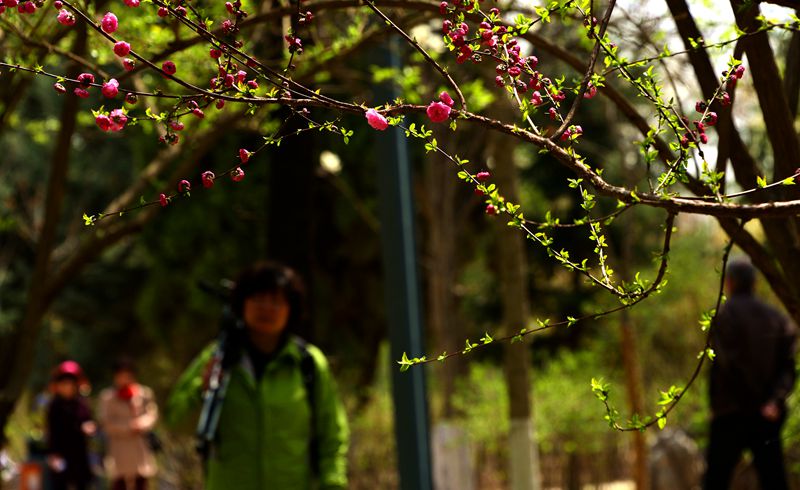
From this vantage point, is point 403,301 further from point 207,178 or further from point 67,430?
point 67,430

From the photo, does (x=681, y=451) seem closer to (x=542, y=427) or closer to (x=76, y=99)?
(x=542, y=427)

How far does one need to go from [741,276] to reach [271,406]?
126 inches

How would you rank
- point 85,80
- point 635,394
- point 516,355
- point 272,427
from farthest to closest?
point 635,394
point 516,355
point 272,427
point 85,80

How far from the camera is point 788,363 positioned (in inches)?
291

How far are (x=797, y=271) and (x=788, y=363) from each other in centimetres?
412

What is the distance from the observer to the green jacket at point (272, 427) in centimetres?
541

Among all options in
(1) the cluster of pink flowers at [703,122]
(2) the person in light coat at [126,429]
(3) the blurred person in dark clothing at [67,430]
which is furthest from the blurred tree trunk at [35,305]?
(2) the person in light coat at [126,429]

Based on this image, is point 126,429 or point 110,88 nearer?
point 110,88

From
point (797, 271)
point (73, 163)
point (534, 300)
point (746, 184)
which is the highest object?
point (73, 163)

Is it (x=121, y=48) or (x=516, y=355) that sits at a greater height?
(x=516, y=355)

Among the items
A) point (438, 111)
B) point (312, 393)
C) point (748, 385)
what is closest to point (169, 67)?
point (438, 111)

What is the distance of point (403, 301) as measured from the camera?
7328 mm

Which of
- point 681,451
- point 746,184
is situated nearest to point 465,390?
point 681,451

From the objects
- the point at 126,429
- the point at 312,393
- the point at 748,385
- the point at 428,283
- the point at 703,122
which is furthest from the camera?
the point at 428,283
